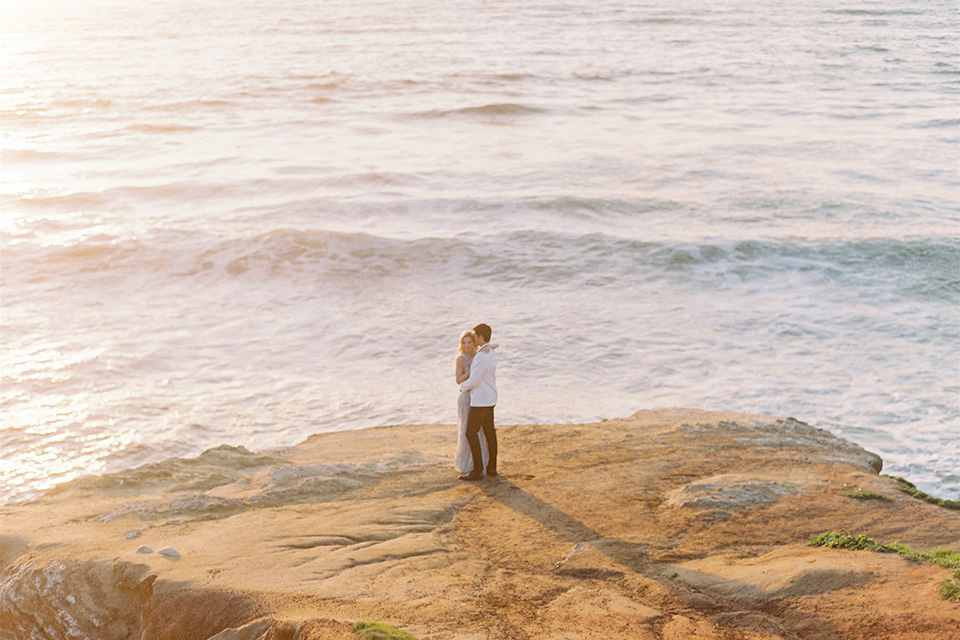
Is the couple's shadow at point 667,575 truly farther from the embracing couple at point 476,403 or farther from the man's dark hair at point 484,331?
the man's dark hair at point 484,331

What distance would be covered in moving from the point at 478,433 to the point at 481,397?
1.39 feet

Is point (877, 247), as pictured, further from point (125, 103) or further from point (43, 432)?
point (125, 103)

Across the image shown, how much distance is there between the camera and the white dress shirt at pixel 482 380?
8.69 meters

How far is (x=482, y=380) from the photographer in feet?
28.7

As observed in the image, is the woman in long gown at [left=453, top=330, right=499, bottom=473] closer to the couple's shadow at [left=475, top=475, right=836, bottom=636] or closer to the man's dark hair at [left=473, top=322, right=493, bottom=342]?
the man's dark hair at [left=473, top=322, right=493, bottom=342]

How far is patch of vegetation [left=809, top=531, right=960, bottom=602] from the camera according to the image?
5695mm

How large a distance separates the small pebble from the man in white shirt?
3110mm

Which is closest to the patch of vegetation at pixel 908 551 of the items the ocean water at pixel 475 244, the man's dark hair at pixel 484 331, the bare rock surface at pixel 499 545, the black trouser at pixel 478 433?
the bare rock surface at pixel 499 545

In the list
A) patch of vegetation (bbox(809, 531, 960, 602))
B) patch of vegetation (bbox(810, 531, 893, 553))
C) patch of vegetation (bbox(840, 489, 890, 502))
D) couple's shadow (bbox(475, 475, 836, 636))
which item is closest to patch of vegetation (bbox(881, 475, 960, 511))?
patch of vegetation (bbox(840, 489, 890, 502))

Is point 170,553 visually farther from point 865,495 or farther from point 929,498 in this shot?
point 929,498

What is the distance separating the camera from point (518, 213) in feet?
75.6

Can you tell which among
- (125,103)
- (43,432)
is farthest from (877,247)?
(125,103)

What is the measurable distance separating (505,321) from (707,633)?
36.8ft

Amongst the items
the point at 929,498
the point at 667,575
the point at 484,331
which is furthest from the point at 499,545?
the point at 929,498
